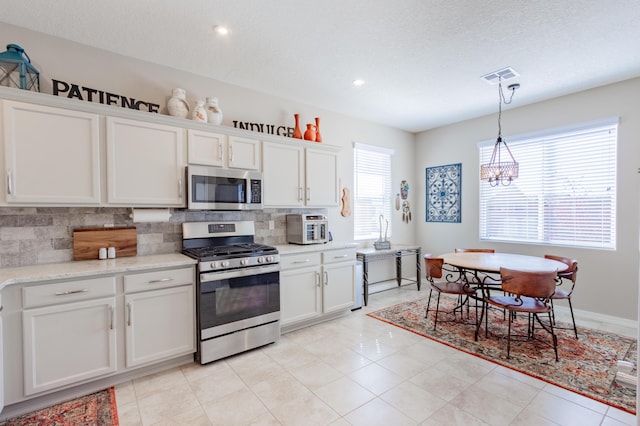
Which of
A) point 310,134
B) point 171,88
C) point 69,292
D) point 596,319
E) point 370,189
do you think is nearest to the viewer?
point 69,292

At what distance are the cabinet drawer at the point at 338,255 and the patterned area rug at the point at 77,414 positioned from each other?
2262 mm

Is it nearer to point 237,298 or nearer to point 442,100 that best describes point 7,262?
point 237,298

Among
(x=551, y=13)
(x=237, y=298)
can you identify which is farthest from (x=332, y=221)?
(x=551, y=13)

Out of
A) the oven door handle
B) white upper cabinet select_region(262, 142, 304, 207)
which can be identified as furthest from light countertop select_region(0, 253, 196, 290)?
white upper cabinet select_region(262, 142, 304, 207)

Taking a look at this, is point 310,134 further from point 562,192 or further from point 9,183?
point 562,192

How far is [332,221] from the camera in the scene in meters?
4.43

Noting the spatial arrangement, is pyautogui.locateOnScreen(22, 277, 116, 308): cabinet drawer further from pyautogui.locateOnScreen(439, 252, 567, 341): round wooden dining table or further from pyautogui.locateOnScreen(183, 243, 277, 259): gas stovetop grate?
pyautogui.locateOnScreen(439, 252, 567, 341): round wooden dining table

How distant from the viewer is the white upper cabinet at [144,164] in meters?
2.47

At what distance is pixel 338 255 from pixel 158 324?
2044 millimetres

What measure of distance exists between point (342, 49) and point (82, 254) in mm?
2953

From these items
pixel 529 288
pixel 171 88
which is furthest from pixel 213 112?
pixel 529 288

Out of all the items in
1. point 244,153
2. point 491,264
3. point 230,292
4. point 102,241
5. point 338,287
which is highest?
point 244,153

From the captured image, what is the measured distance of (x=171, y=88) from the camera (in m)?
3.05

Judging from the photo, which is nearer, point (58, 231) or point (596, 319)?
point (58, 231)
